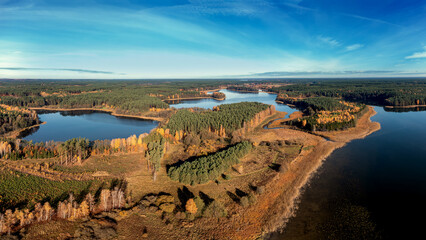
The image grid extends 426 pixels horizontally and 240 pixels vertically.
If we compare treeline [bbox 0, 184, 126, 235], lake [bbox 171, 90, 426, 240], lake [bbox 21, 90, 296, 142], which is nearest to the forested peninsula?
treeline [bbox 0, 184, 126, 235]

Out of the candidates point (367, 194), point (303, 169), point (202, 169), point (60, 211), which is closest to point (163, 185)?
point (202, 169)

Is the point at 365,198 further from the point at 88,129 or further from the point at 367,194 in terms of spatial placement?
the point at 88,129

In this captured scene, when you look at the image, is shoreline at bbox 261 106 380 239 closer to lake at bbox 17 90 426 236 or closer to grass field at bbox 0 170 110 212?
lake at bbox 17 90 426 236

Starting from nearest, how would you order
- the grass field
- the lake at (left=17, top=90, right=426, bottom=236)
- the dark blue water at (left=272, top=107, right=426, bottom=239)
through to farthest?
the dark blue water at (left=272, top=107, right=426, bottom=239)
the lake at (left=17, top=90, right=426, bottom=236)
the grass field

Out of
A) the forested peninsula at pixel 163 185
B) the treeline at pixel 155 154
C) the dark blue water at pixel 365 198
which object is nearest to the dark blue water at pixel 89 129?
the forested peninsula at pixel 163 185

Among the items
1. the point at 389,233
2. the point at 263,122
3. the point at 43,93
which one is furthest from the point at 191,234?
the point at 43,93

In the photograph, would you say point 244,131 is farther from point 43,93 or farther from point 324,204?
point 43,93
